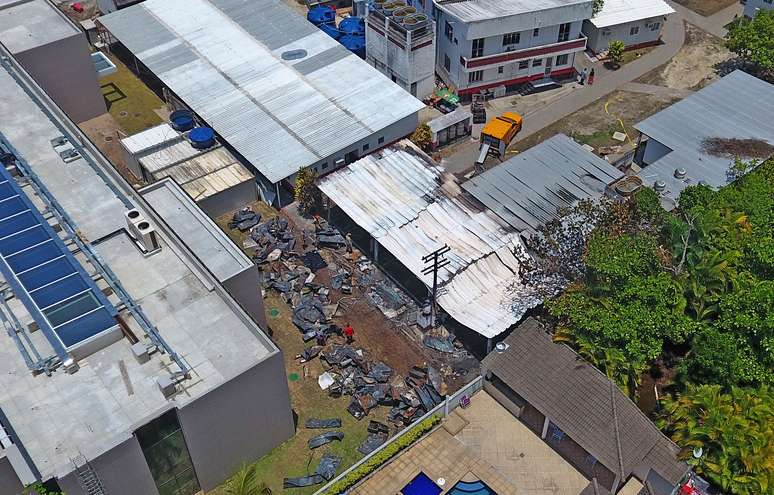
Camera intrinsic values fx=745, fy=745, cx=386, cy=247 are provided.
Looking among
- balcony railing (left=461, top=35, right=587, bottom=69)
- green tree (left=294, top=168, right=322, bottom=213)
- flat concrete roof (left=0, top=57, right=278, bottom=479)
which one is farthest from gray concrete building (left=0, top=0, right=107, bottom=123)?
balcony railing (left=461, top=35, right=587, bottom=69)

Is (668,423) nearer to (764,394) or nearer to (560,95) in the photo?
(764,394)

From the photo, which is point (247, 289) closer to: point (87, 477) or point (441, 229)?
point (441, 229)

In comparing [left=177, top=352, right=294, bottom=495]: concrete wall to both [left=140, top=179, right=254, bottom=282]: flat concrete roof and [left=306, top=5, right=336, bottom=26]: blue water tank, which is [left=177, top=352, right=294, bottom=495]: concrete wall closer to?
[left=140, top=179, right=254, bottom=282]: flat concrete roof

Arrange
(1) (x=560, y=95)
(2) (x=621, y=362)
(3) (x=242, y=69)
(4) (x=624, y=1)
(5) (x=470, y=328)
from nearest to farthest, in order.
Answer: (2) (x=621, y=362)
(5) (x=470, y=328)
(3) (x=242, y=69)
(1) (x=560, y=95)
(4) (x=624, y=1)

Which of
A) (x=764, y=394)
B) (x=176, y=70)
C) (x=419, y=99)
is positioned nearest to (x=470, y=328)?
(x=764, y=394)

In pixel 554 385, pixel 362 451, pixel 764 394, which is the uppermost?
pixel 764 394

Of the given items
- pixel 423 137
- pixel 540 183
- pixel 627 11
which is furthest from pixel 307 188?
pixel 627 11

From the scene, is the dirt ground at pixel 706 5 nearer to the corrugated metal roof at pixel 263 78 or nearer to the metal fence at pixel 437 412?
the corrugated metal roof at pixel 263 78

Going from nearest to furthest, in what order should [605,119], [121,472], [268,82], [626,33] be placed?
1. [121,472]
2. [268,82]
3. [605,119]
4. [626,33]
